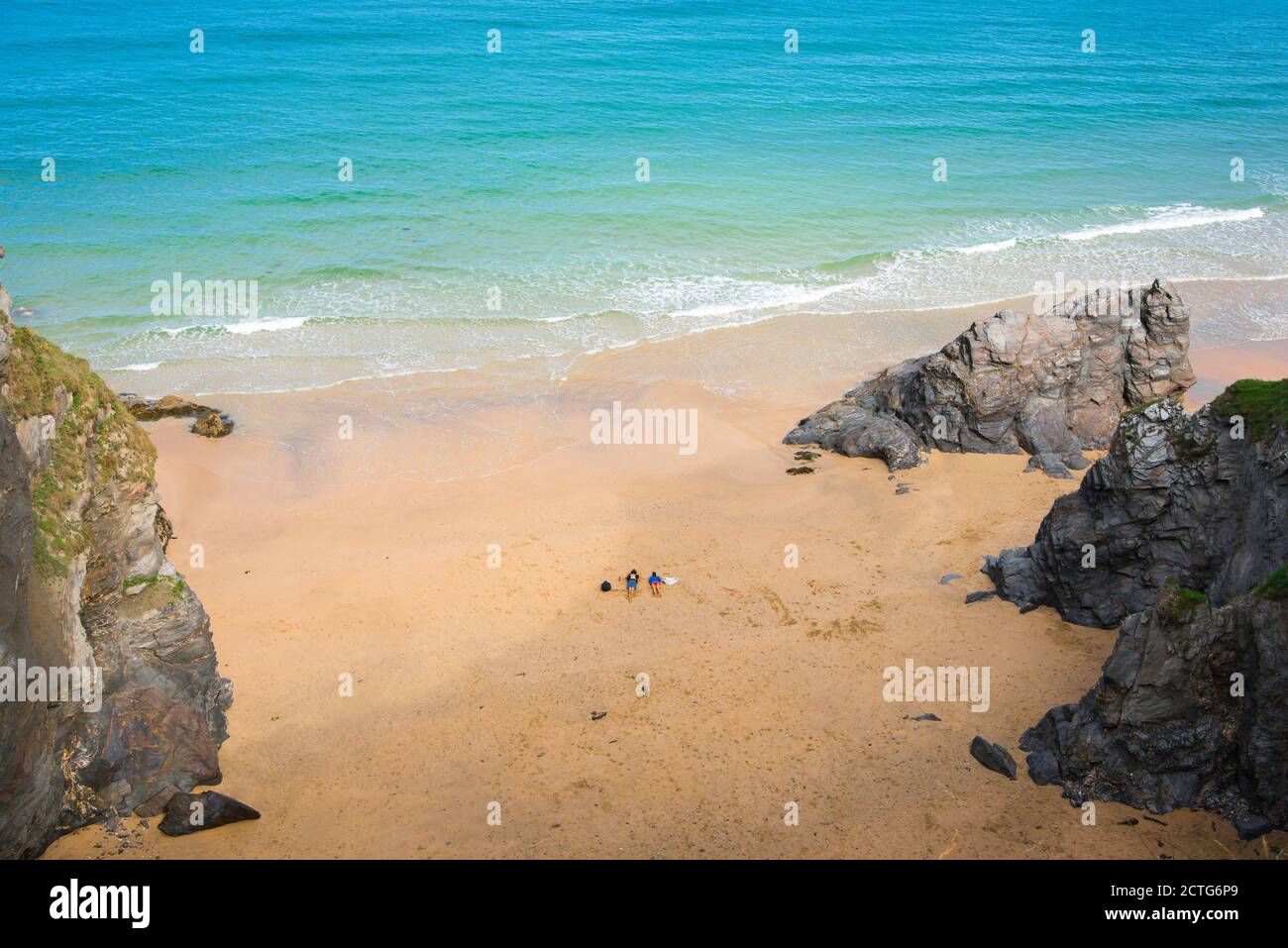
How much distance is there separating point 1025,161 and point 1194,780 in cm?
3928

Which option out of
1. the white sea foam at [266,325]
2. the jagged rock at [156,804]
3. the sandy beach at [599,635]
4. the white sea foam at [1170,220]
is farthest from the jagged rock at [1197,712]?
the white sea foam at [1170,220]

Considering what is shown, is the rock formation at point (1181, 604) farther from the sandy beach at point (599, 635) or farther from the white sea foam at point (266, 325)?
the white sea foam at point (266, 325)

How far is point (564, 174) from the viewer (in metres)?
42.2

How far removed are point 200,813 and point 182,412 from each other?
15107mm

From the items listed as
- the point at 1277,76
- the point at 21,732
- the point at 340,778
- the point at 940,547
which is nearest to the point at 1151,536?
the point at 940,547

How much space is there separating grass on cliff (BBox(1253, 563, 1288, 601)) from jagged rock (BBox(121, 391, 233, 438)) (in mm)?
21288

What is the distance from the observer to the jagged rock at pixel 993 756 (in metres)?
13.1

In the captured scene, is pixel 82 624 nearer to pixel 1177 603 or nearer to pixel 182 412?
pixel 1177 603

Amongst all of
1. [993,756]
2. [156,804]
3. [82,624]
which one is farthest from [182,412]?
[993,756]

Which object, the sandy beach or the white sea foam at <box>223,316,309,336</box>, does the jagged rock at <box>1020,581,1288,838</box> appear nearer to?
the sandy beach

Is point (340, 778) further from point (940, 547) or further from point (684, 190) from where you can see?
point (684, 190)

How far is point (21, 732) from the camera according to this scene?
35.5 ft

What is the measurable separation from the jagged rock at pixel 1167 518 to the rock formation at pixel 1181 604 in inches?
0.8

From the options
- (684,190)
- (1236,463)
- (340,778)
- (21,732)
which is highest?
(684,190)
